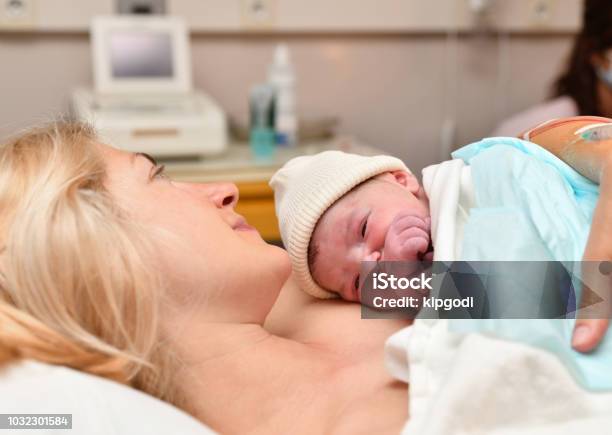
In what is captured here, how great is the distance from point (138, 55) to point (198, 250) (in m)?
1.53

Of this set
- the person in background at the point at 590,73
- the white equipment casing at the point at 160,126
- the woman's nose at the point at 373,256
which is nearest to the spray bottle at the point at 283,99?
the white equipment casing at the point at 160,126

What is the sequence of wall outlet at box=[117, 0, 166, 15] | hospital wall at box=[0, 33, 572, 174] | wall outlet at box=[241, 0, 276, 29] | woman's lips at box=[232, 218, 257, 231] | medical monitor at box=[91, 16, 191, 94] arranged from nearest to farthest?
woman's lips at box=[232, 218, 257, 231] → medical monitor at box=[91, 16, 191, 94] → wall outlet at box=[117, 0, 166, 15] → wall outlet at box=[241, 0, 276, 29] → hospital wall at box=[0, 33, 572, 174]

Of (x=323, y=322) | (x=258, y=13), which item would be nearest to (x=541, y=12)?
(x=258, y=13)

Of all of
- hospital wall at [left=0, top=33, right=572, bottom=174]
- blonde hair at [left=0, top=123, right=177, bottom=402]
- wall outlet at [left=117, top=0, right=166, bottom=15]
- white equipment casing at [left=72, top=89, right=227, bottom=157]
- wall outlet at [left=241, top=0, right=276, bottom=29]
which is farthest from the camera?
hospital wall at [left=0, top=33, right=572, bottom=174]

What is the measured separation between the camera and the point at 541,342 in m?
0.77

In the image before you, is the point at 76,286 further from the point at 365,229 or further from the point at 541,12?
the point at 541,12

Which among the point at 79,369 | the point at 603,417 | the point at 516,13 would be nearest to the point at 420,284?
the point at 603,417

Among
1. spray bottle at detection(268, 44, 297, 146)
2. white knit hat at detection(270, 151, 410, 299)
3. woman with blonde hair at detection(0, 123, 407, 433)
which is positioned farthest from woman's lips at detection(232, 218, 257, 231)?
spray bottle at detection(268, 44, 297, 146)

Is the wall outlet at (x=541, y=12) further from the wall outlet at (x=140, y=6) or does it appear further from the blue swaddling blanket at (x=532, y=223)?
the blue swaddling blanket at (x=532, y=223)

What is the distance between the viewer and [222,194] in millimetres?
1110

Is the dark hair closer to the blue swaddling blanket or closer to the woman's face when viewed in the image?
the blue swaddling blanket

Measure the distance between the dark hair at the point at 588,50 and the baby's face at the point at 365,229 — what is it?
1616mm

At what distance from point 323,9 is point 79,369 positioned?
202 cm

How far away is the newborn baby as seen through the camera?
1121 millimetres
